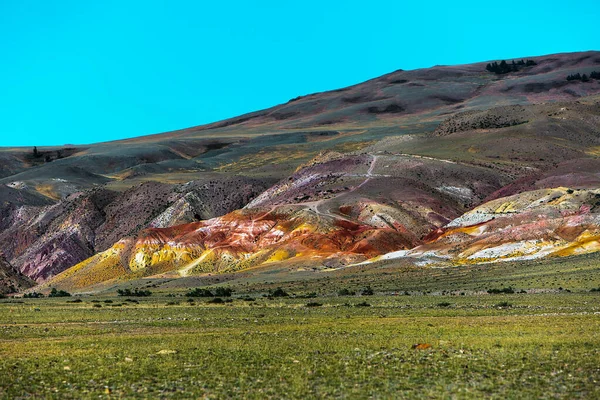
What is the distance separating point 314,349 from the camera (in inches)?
→ 1078

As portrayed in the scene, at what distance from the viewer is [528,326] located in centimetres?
3272

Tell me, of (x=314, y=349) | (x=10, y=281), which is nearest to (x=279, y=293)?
(x=10, y=281)

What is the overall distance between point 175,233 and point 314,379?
8681 cm

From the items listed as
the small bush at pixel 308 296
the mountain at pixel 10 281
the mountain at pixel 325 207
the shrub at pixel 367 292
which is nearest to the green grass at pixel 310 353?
the small bush at pixel 308 296

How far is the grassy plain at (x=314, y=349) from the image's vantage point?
20594mm

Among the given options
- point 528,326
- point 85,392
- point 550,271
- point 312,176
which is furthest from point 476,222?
point 85,392

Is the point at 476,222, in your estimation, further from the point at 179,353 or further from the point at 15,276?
the point at 179,353

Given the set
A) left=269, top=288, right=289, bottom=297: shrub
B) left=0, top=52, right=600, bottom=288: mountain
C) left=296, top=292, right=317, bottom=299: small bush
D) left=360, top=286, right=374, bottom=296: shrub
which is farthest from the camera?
left=0, top=52, right=600, bottom=288: mountain

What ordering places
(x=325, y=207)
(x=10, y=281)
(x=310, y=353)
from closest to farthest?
1. (x=310, y=353)
2. (x=10, y=281)
3. (x=325, y=207)

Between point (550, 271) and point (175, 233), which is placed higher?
point (175, 233)

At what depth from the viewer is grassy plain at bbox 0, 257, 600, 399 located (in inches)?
811

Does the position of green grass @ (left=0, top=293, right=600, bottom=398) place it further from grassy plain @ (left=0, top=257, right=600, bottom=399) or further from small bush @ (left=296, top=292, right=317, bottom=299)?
small bush @ (left=296, top=292, right=317, bottom=299)

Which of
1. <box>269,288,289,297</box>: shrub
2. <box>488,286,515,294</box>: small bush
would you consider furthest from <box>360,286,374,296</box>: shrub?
<box>488,286,515,294</box>: small bush

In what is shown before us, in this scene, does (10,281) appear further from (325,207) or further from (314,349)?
(314,349)
